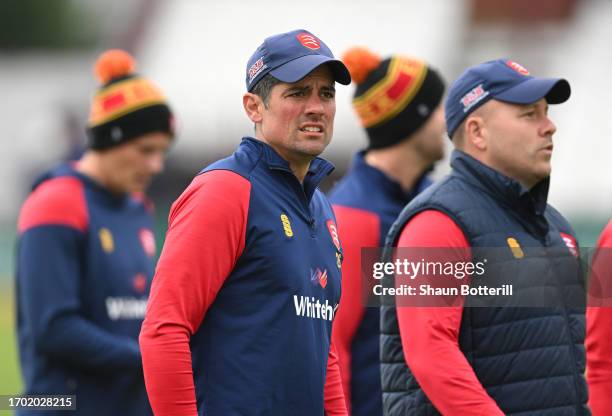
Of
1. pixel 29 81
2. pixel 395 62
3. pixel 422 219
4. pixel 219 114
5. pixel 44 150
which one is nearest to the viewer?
pixel 422 219

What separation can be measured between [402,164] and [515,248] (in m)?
1.73

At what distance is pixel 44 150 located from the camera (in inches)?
1209

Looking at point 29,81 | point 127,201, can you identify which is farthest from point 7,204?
point 127,201

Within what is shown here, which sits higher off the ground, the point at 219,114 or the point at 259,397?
the point at 259,397

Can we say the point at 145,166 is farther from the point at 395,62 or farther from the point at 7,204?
the point at 7,204

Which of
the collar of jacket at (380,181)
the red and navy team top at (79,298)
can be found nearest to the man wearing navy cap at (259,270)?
the collar of jacket at (380,181)

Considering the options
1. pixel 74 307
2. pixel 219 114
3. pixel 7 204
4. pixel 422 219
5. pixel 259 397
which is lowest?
pixel 7 204

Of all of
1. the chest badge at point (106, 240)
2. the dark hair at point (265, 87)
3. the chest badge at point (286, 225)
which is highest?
the dark hair at point (265, 87)

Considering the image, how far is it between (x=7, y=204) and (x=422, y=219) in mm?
28357

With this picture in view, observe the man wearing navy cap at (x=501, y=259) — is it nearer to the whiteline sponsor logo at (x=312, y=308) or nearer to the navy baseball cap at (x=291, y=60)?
the whiteline sponsor logo at (x=312, y=308)

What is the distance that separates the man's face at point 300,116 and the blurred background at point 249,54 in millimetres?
16363

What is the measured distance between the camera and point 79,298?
5.88 m

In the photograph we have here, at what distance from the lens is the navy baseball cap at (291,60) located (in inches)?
149
